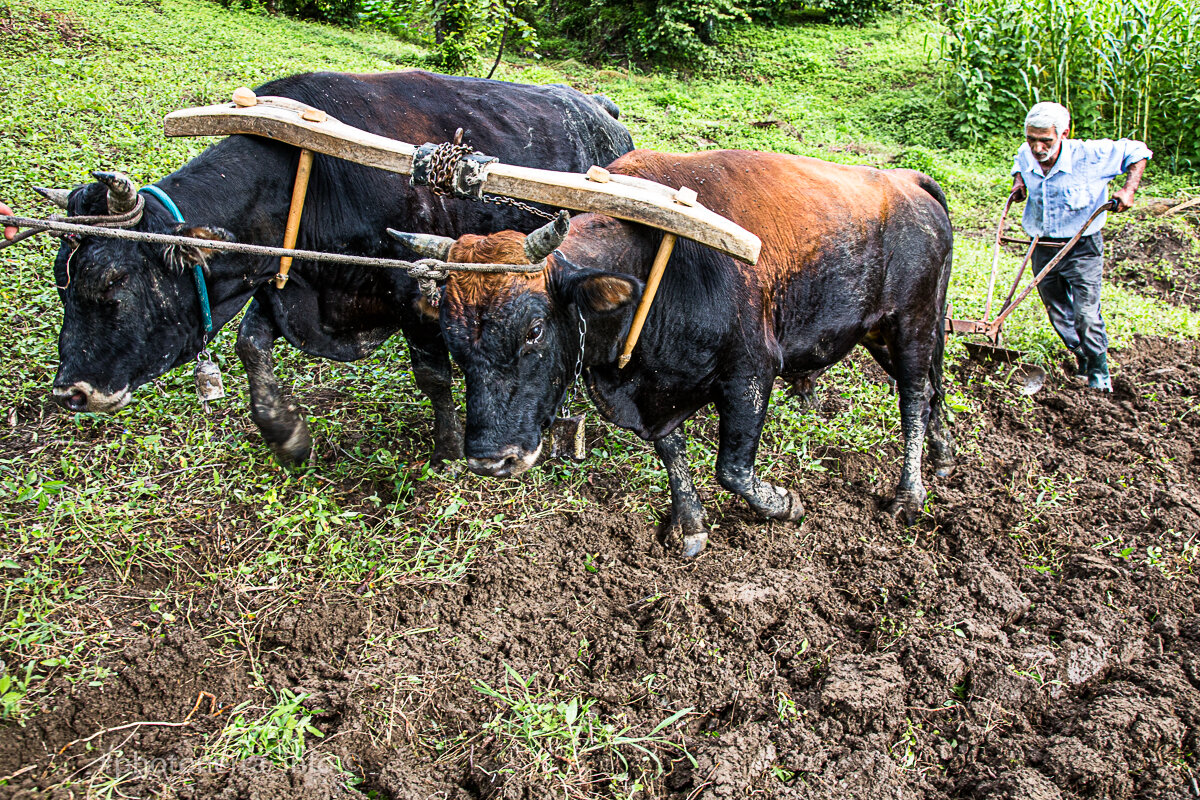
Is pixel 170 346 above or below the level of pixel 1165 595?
above

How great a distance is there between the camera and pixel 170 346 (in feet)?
12.4

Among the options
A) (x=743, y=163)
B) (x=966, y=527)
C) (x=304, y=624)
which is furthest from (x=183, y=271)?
(x=966, y=527)

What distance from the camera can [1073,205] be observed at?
6.11 m

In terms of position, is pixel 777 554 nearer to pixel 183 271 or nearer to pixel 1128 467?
pixel 1128 467

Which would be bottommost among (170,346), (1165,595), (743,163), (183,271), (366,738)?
(366,738)

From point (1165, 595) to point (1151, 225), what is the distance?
780 cm

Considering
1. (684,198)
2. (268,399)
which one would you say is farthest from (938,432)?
(268,399)

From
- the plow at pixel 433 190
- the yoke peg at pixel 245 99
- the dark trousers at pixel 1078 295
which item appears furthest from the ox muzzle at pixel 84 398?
the dark trousers at pixel 1078 295

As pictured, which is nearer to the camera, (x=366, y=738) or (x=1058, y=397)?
(x=366, y=738)

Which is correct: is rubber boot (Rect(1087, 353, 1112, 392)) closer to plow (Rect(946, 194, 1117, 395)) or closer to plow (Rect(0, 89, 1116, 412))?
plow (Rect(946, 194, 1117, 395))

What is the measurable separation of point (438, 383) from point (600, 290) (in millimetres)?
1709

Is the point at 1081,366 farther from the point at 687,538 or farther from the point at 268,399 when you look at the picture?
the point at 268,399

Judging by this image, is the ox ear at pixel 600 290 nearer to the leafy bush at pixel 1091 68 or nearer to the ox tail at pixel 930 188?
the ox tail at pixel 930 188

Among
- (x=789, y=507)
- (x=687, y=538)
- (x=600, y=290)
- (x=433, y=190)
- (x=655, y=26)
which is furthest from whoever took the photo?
(x=655, y=26)
